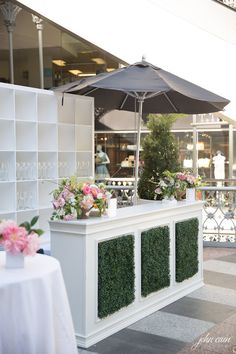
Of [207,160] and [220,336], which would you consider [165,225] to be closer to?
[220,336]

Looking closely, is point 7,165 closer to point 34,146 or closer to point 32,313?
point 34,146

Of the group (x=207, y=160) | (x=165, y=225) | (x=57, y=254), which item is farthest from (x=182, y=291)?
(x=207, y=160)

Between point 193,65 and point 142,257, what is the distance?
705 centimetres

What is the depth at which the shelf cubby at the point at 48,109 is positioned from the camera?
6672 mm

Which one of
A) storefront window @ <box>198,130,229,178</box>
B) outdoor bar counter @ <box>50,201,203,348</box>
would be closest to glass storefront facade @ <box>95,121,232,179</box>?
storefront window @ <box>198,130,229,178</box>

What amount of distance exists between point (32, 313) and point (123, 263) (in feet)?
5.83

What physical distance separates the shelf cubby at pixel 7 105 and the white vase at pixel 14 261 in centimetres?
334

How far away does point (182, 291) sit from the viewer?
18.5ft

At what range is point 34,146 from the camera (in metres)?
6.46

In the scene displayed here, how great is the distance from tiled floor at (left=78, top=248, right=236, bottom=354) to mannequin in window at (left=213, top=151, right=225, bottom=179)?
7832 millimetres

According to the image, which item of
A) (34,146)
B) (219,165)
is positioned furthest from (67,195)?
(219,165)

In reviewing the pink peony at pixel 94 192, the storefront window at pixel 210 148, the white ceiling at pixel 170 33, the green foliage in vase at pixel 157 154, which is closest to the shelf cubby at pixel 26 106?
the green foliage in vase at pixel 157 154

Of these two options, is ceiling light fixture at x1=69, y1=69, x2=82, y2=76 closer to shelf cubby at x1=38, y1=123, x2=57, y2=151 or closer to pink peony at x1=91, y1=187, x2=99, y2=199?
shelf cubby at x1=38, y1=123, x2=57, y2=151

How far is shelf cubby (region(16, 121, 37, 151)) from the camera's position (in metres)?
6.44
